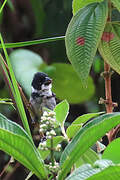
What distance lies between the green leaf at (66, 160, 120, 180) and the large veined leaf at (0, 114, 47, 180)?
77mm

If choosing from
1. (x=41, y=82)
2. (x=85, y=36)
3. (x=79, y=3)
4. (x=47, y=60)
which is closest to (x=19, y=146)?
(x=85, y=36)

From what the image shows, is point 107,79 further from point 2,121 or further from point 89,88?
point 89,88

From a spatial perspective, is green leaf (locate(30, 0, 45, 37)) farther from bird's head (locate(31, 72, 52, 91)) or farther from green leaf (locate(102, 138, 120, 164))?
green leaf (locate(102, 138, 120, 164))

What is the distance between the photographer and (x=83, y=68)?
83 centimetres

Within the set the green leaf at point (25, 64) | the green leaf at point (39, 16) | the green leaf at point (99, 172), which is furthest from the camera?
the green leaf at point (39, 16)

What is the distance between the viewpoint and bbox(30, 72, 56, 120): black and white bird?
2061 mm

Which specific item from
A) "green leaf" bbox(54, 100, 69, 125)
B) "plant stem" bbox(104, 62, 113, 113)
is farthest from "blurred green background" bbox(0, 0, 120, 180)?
"green leaf" bbox(54, 100, 69, 125)

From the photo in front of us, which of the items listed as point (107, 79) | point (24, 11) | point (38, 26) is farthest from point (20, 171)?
point (107, 79)

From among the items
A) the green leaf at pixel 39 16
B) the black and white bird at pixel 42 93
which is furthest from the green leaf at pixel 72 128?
the green leaf at pixel 39 16

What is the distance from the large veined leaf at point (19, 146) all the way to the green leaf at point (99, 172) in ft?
0.25

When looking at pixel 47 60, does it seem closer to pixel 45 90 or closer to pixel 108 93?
pixel 45 90

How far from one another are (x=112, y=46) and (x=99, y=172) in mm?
388

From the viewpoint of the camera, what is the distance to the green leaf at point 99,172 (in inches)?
22.5

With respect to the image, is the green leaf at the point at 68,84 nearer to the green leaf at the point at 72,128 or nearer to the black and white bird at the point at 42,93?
the black and white bird at the point at 42,93
